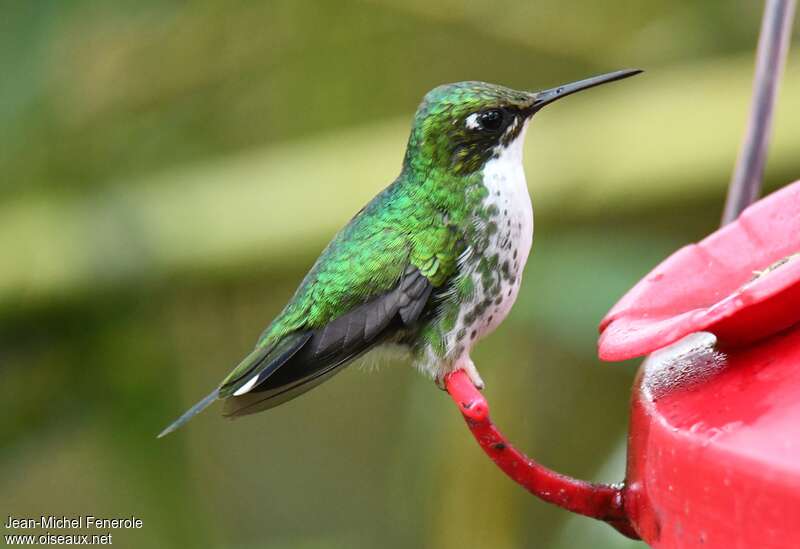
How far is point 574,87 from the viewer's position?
5.42 ft

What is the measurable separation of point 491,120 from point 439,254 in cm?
21

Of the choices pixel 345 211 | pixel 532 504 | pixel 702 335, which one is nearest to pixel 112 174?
pixel 345 211

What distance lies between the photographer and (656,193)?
2.76 m

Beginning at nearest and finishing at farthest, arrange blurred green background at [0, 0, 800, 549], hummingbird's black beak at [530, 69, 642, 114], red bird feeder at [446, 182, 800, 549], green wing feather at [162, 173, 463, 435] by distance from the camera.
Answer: red bird feeder at [446, 182, 800, 549] < hummingbird's black beak at [530, 69, 642, 114] < green wing feather at [162, 173, 463, 435] < blurred green background at [0, 0, 800, 549]

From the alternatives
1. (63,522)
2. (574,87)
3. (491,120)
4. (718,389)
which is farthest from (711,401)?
(63,522)

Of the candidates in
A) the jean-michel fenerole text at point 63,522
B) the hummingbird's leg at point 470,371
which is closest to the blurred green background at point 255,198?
the jean-michel fenerole text at point 63,522

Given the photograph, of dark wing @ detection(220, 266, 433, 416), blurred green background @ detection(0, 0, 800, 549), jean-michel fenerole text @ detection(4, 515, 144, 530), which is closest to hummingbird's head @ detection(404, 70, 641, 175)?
dark wing @ detection(220, 266, 433, 416)

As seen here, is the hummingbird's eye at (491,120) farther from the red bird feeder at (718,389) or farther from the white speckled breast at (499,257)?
the red bird feeder at (718,389)

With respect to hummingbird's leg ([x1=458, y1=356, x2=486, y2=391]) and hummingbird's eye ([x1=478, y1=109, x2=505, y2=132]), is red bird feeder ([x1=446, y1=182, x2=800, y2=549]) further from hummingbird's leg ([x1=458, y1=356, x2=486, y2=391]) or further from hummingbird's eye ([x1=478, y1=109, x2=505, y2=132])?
hummingbird's eye ([x1=478, y1=109, x2=505, y2=132])

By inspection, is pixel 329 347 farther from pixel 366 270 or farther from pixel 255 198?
pixel 255 198

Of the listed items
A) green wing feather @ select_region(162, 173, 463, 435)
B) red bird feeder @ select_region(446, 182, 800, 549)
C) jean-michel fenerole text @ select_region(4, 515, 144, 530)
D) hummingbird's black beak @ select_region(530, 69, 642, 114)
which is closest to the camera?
red bird feeder @ select_region(446, 182, 800, 549)

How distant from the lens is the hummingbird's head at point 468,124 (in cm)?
180

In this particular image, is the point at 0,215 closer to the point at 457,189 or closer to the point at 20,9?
the point at 20,9

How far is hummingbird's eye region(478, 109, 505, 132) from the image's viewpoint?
5.90ft
